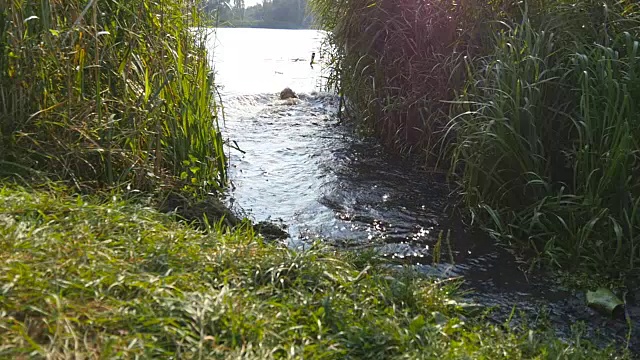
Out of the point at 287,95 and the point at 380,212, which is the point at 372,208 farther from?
the point at 287,95

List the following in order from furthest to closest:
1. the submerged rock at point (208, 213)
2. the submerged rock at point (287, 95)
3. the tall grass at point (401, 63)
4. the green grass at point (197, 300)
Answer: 1. the submerged rock at point (287, 95)
2. the tall grass at point (401, 63)
3. the submerged rock at point (208, 213)
4. the green grass at point (197, 300)

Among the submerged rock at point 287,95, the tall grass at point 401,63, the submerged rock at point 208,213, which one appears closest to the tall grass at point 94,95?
the submerged rock at point 208,213

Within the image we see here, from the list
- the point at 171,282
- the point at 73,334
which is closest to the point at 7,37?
the point at 171,282

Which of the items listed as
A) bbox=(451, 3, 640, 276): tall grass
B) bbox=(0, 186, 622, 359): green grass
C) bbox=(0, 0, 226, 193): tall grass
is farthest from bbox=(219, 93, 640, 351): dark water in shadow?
bbox=(0, 0, 226, 193): tall grass

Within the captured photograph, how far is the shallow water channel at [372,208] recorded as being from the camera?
132 inches

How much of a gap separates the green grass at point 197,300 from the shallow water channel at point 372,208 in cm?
41

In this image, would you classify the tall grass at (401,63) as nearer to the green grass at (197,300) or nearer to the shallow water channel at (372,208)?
the shallow water channel at (372,208)

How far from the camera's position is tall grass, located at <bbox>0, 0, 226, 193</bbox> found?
3.83m

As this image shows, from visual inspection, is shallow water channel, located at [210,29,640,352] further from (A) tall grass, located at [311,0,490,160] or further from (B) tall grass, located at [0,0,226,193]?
(B) tall grass, located at [0,0,226,193]

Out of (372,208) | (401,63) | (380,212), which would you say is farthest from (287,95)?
(380,212)

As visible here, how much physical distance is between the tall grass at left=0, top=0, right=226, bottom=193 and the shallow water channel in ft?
2.88

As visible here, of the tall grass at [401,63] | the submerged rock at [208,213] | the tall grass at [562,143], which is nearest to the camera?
the tall grass at [562,143]

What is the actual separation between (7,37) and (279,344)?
9.27ft

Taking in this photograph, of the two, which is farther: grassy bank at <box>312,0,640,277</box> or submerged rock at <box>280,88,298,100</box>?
submerged rock at <box>280,88,298,100</box>
